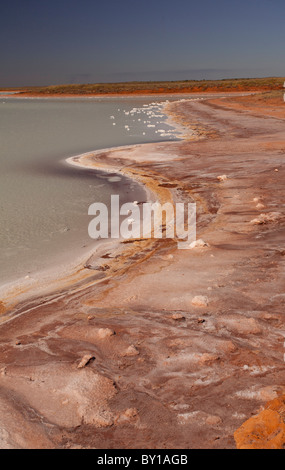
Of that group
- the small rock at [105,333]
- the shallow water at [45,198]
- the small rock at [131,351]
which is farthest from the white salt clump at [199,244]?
the small rock at [131,351]

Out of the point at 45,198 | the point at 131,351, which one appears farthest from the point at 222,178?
the point at 131,351

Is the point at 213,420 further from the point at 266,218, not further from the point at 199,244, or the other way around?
the point at 266,218

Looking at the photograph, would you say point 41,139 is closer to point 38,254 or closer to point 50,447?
point 38,254

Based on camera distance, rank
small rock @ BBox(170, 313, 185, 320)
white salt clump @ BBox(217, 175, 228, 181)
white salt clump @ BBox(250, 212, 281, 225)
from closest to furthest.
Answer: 1. small rock @ BBox(170, 313, 185, 320)
2. white salt clump @ BBox(250, 212, 281, 225)
3. white salt clump @ BBox(217, 175, 228, 181)

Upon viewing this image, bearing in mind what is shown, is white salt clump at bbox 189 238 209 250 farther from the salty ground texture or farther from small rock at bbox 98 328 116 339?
small rock at bbox 98 328 116 339

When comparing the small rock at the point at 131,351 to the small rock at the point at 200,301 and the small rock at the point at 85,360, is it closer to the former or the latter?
the small rock at the point at 85,360

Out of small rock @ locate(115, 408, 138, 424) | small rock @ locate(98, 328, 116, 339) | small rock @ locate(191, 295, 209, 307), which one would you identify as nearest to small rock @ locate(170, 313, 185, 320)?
small rock @ locate(191, 295, 209, 307)

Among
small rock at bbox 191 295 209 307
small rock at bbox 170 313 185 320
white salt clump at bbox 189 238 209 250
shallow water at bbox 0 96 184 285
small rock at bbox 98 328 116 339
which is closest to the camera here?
small rock at bbox 98 328 116 339

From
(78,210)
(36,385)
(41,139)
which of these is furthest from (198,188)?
(41,139)
